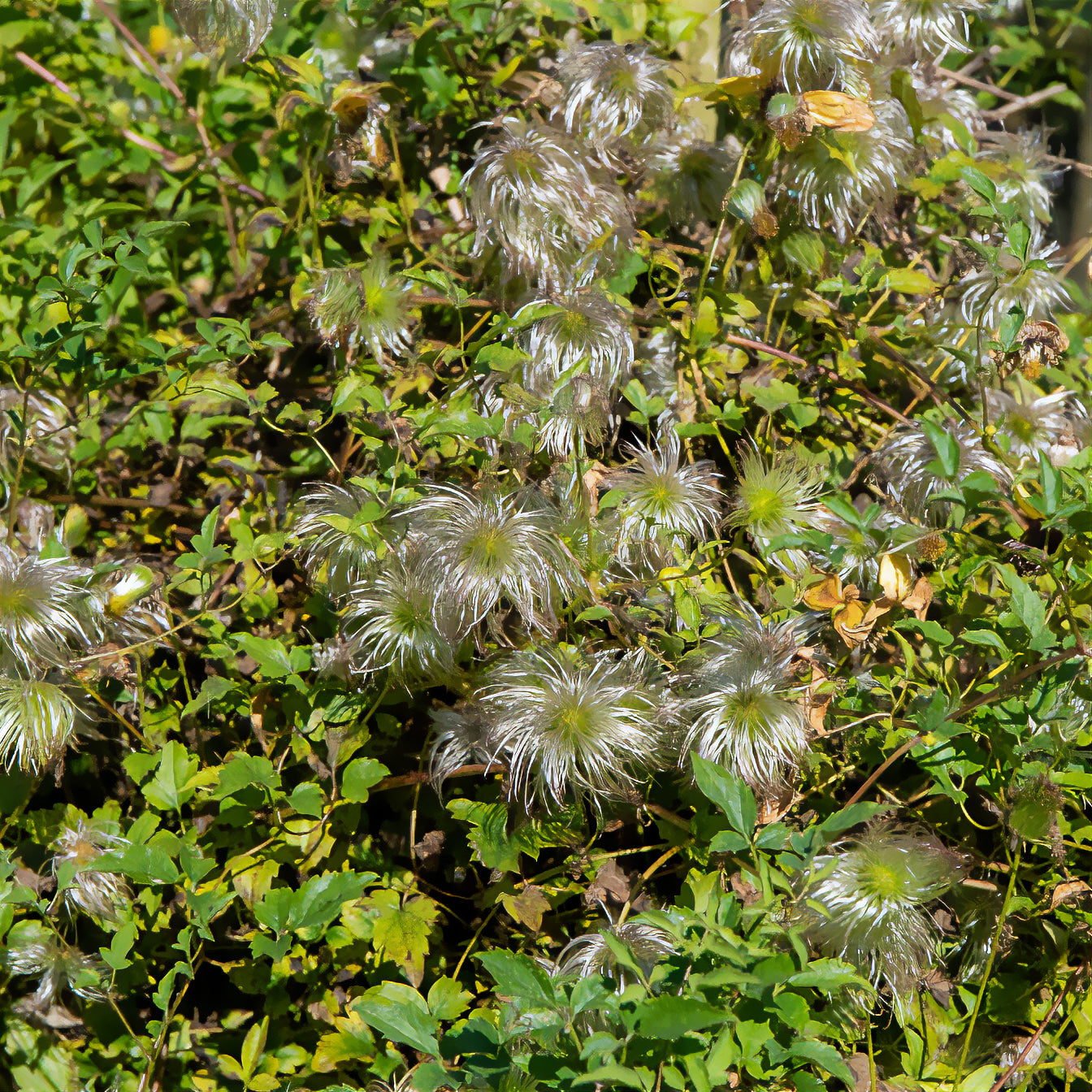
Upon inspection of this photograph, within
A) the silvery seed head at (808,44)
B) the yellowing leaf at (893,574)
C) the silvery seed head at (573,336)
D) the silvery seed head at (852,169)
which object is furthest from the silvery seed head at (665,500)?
the silvery seed head at (808,44)

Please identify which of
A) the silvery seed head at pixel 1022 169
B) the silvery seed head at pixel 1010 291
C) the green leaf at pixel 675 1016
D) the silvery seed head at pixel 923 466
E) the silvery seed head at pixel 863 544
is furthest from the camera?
the silvery seed head at pixel 1022 169

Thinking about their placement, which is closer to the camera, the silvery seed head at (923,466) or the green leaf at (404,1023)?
Result: the green leaf at (404,1023)

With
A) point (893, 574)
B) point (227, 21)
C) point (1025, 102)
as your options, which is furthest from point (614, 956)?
point (1025, 102)

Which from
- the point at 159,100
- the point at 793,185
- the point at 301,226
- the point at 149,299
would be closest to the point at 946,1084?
the point at 793,185

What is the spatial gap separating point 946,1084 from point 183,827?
114 cm

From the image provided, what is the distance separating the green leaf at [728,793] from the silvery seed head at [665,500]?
1.30 feet

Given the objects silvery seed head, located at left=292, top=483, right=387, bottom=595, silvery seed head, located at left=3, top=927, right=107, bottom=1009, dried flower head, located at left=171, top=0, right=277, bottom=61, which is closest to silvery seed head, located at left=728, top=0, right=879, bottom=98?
dried flower head, located at left=171, top=0, right=277, bottom=61

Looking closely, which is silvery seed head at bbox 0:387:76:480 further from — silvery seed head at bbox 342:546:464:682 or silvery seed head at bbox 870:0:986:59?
silvery seed head at bbox 870:0:986:59

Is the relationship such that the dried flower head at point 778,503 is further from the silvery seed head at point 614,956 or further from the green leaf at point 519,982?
the green leaf at point 519,982

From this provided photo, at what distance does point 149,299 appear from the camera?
183cm

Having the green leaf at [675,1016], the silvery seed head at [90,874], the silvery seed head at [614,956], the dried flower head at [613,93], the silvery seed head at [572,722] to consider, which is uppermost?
the dried flower head at [613,93]

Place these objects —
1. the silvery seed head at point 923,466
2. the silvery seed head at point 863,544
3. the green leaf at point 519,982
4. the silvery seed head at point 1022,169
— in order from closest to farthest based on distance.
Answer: the green leaf at point 519,982, the silvery seed head at point 863,544, the silvery seed head at point 923,466, the silvery seed head at point 1022,169

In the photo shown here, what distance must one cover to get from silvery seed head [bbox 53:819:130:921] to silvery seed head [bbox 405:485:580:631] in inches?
24.3

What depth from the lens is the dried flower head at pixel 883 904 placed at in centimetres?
125
